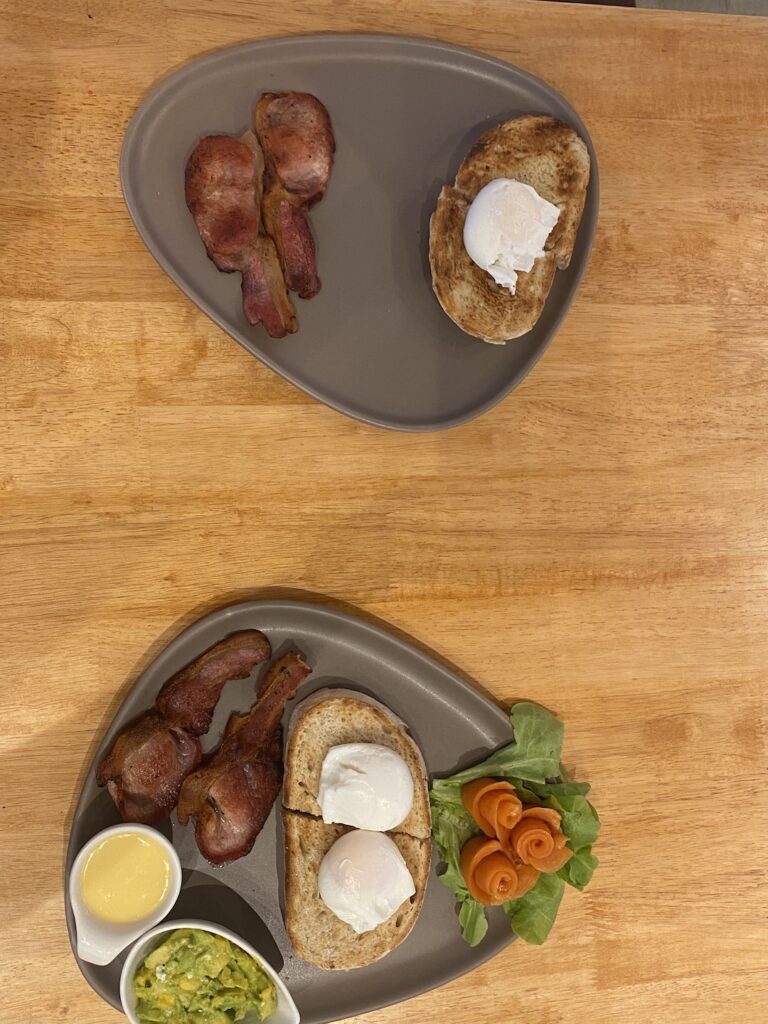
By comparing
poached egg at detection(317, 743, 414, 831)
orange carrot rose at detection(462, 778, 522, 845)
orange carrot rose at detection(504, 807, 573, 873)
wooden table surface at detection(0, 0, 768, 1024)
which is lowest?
orange carrot rose at detection(504, 807, 573, 873)

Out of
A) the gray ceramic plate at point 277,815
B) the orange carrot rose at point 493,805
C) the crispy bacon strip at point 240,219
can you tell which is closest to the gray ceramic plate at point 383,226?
the crispy bacon strip at point 240,219

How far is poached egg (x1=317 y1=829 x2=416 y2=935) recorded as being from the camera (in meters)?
1.83

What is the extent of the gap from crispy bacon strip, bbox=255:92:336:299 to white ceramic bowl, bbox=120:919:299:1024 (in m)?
1.51

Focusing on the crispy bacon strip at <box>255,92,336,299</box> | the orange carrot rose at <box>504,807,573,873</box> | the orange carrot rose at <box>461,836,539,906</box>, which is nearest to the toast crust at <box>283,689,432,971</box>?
the orange carrot rose at <box>461,836,539,906</box>

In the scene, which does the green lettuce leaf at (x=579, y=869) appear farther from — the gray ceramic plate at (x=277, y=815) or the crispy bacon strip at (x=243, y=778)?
the crispy bacon strip at (x=243, y=778)

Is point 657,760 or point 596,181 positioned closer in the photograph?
point 596,181

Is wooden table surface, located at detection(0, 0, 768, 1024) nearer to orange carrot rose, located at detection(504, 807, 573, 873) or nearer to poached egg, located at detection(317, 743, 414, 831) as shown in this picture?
orange carrot rose, located at detection(504, 807, 573, 873)

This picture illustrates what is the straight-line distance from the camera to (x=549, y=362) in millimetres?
2146

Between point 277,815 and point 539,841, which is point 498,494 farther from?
point 277,815

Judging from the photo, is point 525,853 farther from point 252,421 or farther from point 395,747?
point 252,421

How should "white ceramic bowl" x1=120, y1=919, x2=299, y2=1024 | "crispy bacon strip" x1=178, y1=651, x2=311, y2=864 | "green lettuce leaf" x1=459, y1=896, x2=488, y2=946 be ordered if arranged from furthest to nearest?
"green lettuce leaf" x1=459, y1=896, x2=488, y2=946
"crispy bacon strip" x1=178, y1=651, x2=311, y2=864
"white ceramic bowl" x1=120, y1=919, x2=299, y2=1024

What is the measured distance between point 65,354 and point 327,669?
3.35 ft

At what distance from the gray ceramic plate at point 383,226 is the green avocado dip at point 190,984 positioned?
1287 mm

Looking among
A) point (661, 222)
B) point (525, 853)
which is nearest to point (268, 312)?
point (661, 222)
